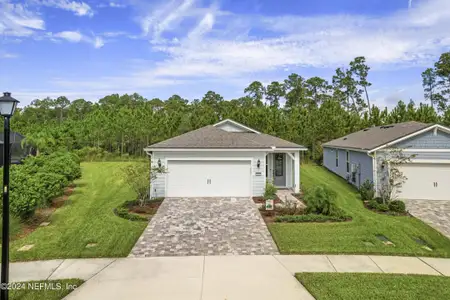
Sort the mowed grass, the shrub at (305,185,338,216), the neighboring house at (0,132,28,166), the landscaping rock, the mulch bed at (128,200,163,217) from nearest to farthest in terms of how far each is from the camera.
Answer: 1. the mowed grass
2. the landscaping rock
3. the shrub at (305,185,338,216)
4. the mulch bed at (128,200,163,217)
5. the neighboring house at (0,132,28,166)

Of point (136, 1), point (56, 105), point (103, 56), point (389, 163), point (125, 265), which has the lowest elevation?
point (125, 265)

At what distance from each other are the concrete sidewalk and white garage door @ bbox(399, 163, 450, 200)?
7657mm

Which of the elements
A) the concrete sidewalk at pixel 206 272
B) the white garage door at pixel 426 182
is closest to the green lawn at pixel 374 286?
the concrete sidewalk at pixel 206 272

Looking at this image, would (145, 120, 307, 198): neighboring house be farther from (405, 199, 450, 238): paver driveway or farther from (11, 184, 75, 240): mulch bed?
(405, 199, 450, 238): paver driveway

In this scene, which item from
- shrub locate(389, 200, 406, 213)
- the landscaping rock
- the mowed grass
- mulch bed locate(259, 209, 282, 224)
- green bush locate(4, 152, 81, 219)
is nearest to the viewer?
the mowed grass

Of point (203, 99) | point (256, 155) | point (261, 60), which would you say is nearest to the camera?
point (256, 155)

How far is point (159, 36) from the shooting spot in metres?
15.0

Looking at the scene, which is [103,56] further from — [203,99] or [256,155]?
[203,99]

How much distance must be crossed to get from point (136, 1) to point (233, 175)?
8817 millimetres

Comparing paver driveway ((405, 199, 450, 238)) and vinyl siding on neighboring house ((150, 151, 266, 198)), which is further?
vinyl siding on neighboring house ((150, 151, 266, 198))

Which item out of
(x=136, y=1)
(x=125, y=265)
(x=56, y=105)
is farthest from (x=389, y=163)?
(x=56, y=105)

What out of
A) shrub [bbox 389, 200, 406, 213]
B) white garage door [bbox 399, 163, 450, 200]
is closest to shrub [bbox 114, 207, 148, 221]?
shrub [bbox 389, 200, 406, 213]

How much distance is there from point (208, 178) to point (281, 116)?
65.1 feet

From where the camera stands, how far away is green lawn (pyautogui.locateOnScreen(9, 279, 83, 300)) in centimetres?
530
